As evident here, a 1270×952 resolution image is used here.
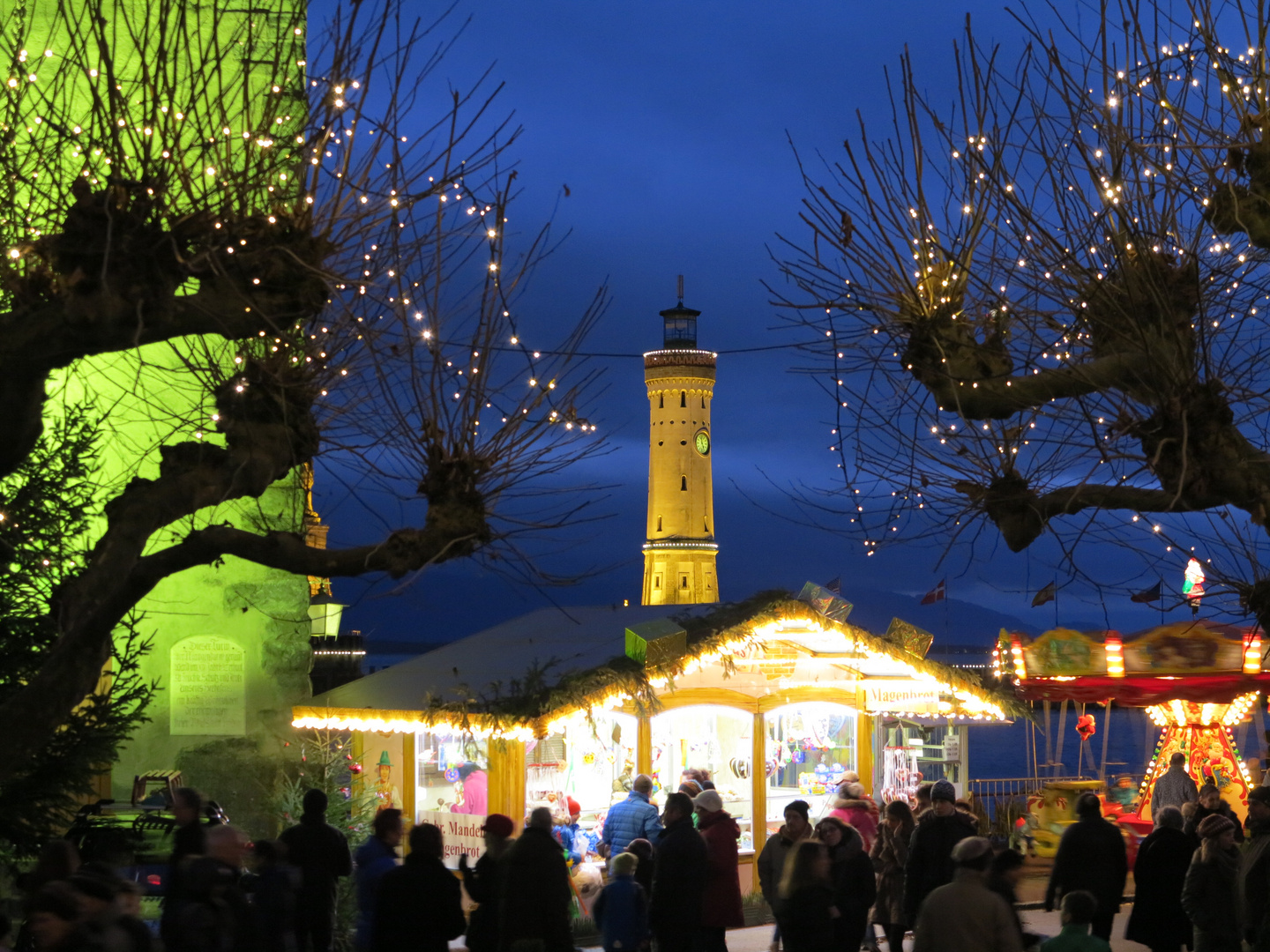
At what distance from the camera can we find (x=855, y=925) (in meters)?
8.91

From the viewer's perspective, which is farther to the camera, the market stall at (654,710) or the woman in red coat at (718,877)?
the market stall at (654,710)

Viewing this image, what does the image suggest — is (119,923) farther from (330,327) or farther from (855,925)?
(855,925)

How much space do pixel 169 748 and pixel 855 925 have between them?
9139 mm

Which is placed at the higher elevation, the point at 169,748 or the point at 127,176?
the point at 127,176

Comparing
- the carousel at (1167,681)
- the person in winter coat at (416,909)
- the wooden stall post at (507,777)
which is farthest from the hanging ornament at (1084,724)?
the person in winter coat at (416,909)

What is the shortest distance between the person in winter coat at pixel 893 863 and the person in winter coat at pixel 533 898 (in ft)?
10.7

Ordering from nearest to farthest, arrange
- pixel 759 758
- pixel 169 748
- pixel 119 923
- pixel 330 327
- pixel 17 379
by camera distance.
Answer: pixel 119 923
pixel 17 379
pixel 330 327
pixel 169 748
pixel 759 758

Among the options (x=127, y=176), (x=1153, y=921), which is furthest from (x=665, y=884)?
(x=127, y=176)

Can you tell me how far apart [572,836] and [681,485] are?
3815cm

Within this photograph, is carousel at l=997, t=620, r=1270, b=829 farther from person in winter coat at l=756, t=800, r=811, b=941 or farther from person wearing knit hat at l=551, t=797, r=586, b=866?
person in winter coat at l=756, t=800, r=811, b=941

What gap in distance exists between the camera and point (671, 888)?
889cm

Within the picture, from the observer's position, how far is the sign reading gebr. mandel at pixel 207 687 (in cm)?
1573

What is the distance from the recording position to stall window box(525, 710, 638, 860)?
16.2 metres

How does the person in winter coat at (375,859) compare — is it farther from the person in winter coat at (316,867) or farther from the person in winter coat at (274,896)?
the person in winter coat at (274,896)
